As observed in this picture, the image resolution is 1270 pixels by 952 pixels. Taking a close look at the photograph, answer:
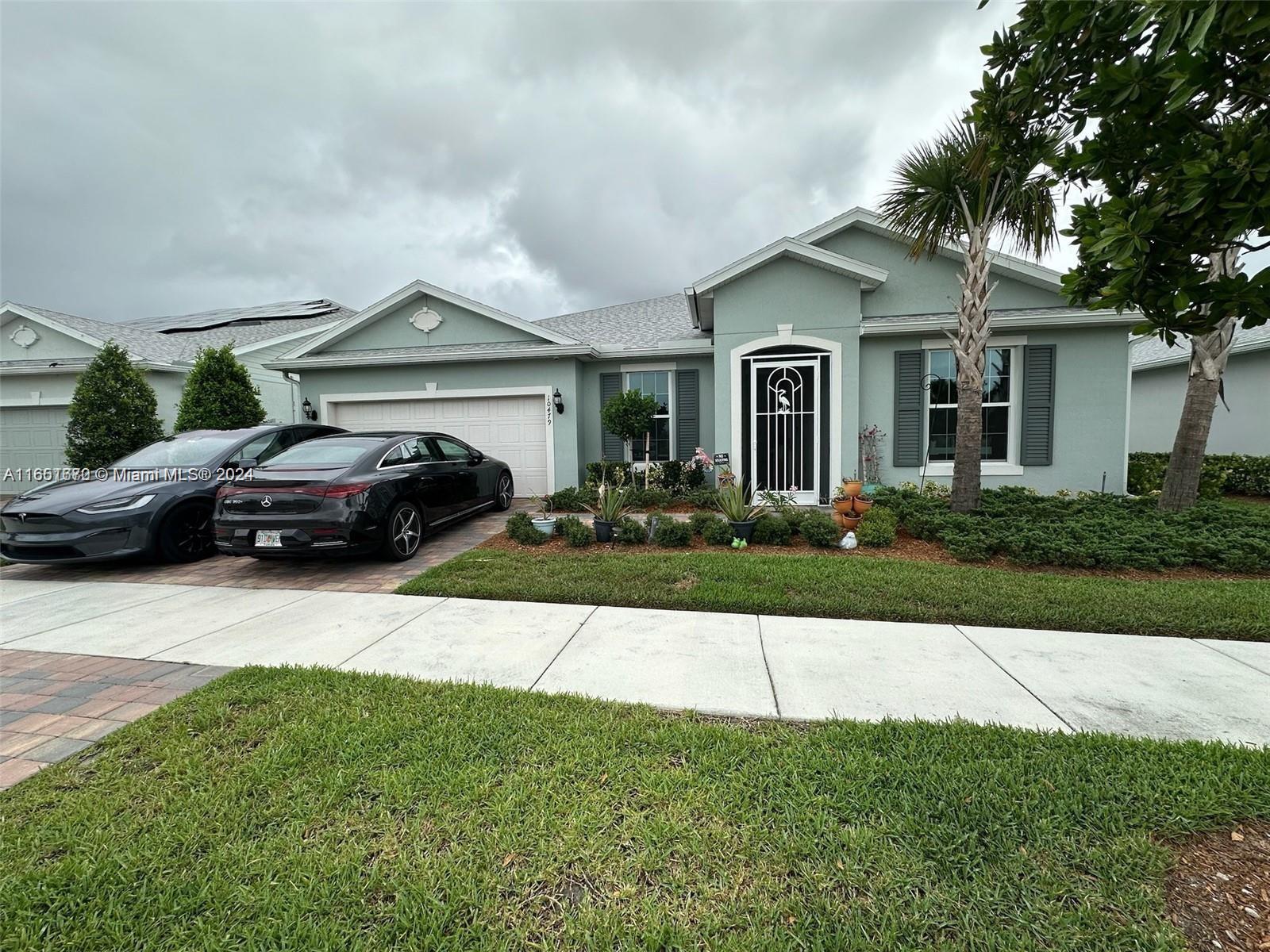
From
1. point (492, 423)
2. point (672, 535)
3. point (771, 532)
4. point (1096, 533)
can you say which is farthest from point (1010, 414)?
point (492, 423)

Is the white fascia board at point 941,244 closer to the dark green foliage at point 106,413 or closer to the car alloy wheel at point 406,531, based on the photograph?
the car alloy wheel at point 406,531

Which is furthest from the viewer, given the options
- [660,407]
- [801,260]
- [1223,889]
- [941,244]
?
[660,407]

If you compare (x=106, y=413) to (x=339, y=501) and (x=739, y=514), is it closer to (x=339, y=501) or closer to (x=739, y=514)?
(x=339, y=501)

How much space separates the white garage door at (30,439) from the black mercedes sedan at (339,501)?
1095 cm

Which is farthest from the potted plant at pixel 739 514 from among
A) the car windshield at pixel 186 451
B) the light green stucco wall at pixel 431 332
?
the car windshield at pixel 186 451

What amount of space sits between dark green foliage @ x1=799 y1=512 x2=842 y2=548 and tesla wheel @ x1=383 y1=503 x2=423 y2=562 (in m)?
4.77

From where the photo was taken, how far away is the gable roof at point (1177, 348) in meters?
11.5

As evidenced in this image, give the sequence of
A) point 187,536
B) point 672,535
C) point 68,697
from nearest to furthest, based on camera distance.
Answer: point 68,697 < point 187,536 < point 672,535

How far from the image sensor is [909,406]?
9.54 meters

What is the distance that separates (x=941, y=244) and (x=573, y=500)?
7054 millimetres

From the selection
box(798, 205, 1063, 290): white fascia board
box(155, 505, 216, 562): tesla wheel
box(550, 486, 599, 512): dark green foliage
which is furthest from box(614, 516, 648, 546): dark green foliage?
box(798, 205, 1063, 290): white fascia board

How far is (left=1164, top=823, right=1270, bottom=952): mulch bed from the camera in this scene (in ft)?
5.16

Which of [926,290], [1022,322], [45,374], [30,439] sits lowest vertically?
[30,439]

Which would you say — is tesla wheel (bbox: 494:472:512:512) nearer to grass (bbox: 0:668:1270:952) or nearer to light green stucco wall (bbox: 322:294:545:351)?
light green stucco wall (bbox: 322:294:545:351)
